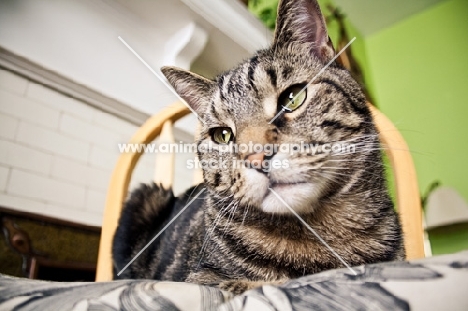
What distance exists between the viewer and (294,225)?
45 cm

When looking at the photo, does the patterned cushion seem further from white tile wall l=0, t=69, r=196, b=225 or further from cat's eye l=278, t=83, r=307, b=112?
white tile wall l=0, t=69, r=196, b=225

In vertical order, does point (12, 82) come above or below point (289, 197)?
above

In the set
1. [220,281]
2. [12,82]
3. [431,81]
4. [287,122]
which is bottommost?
[220,281]

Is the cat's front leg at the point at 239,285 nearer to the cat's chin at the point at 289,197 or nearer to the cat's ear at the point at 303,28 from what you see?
the cat's chin at the point at 289,197

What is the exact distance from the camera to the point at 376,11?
2.75ft

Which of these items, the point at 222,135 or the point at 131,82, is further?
the point at 131,82

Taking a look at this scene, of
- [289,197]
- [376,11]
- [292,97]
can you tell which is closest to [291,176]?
[289,197]

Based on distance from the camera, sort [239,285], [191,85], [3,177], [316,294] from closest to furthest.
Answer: [316,294]
[239,285]
[191,85]
[3,177]

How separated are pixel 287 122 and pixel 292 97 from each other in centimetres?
5

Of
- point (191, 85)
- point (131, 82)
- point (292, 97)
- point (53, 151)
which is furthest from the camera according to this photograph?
point (131, 82)

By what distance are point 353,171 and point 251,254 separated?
0.60ft

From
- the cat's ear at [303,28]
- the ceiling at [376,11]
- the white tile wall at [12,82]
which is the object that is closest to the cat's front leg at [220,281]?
the cat's ear at [303,28]

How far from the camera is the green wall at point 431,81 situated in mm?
911

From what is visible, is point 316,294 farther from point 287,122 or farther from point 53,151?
point 53,151
